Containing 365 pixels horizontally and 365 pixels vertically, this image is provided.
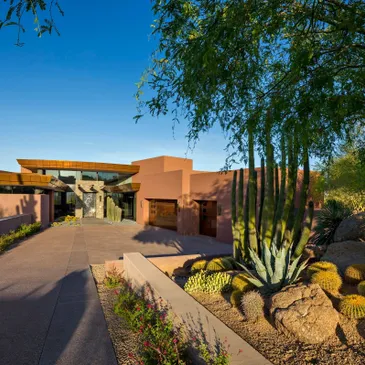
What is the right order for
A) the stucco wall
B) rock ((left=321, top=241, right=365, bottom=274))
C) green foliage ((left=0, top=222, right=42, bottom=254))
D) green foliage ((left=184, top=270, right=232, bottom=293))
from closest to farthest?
green foliage ((left=184, top=270, right=232, bottom=293)), rock ((left=321, top=241, right=365, bottom=274)), green foliage ((left=0, top=222, right=42, bottom=254)), the stucco wall

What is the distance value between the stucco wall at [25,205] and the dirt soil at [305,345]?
17.9 metres

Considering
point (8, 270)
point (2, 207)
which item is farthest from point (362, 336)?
point (2, 207)

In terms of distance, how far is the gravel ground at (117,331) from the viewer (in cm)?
415

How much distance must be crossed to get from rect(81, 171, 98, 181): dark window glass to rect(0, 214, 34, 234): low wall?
10979mm

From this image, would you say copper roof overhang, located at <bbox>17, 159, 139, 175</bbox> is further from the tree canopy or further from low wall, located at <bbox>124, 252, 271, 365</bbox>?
the tree canopy

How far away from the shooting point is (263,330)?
13.9ft

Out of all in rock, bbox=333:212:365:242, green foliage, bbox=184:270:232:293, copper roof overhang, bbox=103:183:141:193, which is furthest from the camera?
copper roof overhang, bbox=103:183:141:193

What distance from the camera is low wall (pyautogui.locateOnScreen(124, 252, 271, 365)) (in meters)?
3.09

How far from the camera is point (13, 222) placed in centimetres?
1580

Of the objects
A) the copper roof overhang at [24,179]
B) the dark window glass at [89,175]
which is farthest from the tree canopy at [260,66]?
the dark window glass at [89,175]

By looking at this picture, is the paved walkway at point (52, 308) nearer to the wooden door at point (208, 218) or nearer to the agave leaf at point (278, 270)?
the agave leaf at point (278, 270)

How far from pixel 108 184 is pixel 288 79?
92.3 ft

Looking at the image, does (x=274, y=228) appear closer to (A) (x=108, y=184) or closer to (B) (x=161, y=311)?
(B) (x=161, y=311)

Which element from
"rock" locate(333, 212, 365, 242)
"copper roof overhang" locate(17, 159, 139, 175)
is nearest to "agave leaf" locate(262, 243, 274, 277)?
"rock" locate(333, 212, 365, 242)
